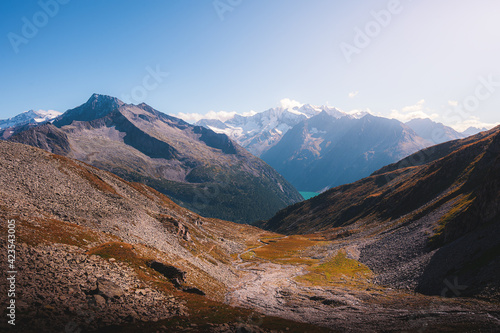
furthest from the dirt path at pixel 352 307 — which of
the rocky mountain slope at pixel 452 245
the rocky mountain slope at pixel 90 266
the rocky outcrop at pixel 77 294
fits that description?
the rocky outcrop at pixel 77 294

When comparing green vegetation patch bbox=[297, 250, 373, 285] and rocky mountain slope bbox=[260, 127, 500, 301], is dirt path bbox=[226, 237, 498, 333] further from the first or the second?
green vegetation patch bbox=[297, 250, 373, 285]

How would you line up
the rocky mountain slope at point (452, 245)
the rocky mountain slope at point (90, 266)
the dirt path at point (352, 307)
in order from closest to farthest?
1. the rocky mountain slope at point (90, 266)
2. the dirt path at point (352, 307)
3. the rocky mountain slope at point (452, 245)

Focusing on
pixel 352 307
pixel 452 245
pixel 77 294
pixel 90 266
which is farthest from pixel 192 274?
pixel 452 245

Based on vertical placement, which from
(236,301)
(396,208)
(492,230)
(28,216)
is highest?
(28,216)

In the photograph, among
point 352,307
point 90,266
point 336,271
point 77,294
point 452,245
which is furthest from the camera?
point 336,271

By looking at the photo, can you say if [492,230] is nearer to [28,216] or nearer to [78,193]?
[28,216]

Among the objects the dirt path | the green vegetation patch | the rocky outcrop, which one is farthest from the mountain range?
the green vegetation patch

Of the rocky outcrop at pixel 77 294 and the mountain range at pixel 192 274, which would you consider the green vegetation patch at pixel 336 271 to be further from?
the rocky outcrop at pixel 77 294

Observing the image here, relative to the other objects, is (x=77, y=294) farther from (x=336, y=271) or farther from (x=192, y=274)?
(x=336, y=271)

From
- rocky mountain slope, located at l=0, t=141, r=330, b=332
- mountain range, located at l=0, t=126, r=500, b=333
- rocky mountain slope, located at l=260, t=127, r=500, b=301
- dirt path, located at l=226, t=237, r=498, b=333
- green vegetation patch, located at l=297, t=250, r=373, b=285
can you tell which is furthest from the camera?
green vegetation patch, located at l=297, t=250, r=373, b=285

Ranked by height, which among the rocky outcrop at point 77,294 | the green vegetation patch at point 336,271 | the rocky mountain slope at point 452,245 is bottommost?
the green vegetation patch at point 336,271

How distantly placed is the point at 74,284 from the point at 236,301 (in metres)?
33.1

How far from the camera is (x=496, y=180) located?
58562 mm

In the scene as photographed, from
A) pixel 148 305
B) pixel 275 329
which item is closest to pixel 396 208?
pixel 275 329
